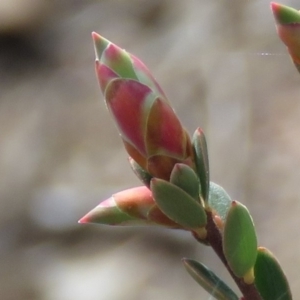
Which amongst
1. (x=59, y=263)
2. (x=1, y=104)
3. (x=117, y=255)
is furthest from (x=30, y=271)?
(x=1, y=104)

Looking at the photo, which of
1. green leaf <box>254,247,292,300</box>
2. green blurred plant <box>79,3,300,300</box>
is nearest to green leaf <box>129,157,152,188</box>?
green blurred plant <box>79,3,300,300</box>

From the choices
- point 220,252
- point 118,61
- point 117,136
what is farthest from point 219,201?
point 117,136

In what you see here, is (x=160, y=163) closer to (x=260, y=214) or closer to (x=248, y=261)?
(x=248, y=261)

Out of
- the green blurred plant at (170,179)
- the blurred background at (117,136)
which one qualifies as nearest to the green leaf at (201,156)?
the green blurred plant at (170,179)

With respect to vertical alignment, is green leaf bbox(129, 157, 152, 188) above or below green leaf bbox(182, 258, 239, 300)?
above

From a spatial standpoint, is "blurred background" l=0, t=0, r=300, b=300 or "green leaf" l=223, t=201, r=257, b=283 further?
"blurred background" l=0, t=0, r=300, b=300

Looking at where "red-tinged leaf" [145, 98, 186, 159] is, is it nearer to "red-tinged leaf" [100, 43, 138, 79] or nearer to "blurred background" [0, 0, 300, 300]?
"red-tinged leaf" [100, 43, 138, 79]

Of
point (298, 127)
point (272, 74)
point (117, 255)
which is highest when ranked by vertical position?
point (272, 74)
